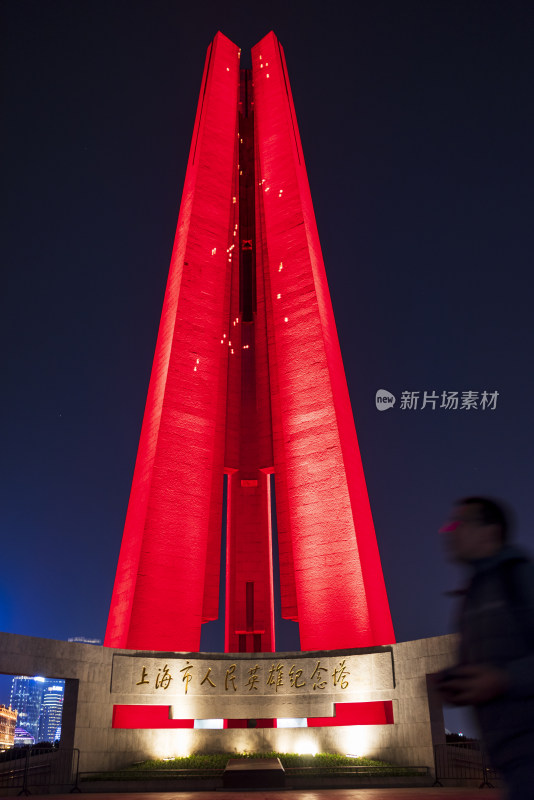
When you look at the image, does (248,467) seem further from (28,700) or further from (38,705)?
(38,705)

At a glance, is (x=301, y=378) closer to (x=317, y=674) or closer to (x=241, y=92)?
(x=317, y=674)

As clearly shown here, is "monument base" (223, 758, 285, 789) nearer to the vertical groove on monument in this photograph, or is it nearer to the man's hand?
the man's hand

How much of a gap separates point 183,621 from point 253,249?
1393 centimetres

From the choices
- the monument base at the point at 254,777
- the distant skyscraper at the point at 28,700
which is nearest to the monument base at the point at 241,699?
the monument base at the point at 254,777

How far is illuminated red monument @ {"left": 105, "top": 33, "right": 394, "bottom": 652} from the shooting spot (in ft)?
46.7

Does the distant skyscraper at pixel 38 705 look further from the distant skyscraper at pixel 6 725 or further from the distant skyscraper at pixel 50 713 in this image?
the distant skyscraper at pixel 6 725

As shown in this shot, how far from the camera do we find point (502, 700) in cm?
154

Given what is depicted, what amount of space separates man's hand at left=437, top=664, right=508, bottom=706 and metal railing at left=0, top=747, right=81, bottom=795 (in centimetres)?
955

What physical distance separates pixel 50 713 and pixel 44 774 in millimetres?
183170

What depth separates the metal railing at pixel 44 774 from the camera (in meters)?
9.30

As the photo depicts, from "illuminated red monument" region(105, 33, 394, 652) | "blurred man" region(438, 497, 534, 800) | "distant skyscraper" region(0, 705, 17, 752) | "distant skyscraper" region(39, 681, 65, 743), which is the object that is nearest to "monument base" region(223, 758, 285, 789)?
"illuminated red monument" region(105, 33, 394, 652)

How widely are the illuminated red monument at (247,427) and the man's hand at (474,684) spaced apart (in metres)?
12.6

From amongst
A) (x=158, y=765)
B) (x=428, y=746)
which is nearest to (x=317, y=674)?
(x=428, y=746)

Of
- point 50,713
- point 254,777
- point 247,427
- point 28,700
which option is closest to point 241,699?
point 254,777
